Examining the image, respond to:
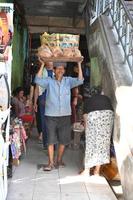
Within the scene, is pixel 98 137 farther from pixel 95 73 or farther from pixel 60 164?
pixel 95 73

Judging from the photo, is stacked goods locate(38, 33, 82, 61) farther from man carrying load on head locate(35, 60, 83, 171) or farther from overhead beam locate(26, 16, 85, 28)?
overhead beam locate(26, 16, 85, 28)

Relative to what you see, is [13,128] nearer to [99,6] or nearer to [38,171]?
[38,171]

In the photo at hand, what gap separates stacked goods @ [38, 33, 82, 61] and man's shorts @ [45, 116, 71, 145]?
0.98 metres

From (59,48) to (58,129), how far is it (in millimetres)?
1336

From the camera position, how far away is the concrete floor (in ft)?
17.7

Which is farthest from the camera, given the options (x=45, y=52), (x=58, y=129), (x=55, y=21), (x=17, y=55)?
(x=55, y=21)

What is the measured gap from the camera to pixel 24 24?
1351 cm

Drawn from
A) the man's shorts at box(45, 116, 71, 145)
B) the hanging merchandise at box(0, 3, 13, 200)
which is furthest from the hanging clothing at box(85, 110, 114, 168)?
the hanging merchandise at box(0, 3, 13, 200)

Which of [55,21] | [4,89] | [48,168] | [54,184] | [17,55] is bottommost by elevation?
[54,184]

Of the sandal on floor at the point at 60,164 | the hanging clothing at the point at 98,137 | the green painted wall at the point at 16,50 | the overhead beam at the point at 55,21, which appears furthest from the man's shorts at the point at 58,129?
the overhead beam at the point at 55,21

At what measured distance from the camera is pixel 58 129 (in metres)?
6.79

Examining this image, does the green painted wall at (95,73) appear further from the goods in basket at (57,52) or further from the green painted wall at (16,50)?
the green painted wall at (16,50)

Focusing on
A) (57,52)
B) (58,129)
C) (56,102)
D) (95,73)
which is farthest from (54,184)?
(95,73)

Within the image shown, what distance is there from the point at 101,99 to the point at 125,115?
594 millimetres
